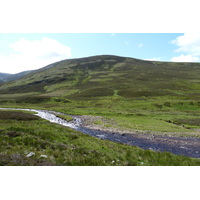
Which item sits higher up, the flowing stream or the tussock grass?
the tussock grass

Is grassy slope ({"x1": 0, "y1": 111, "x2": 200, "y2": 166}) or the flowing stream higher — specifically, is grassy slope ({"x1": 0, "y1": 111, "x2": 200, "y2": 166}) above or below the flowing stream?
above

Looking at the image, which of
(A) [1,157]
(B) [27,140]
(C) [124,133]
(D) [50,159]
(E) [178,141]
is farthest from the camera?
(C) [124,133]

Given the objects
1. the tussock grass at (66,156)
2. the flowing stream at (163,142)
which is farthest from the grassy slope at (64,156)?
the flowing stream at (163,142)

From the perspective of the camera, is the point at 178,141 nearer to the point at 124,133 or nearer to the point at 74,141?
the point at 124,133

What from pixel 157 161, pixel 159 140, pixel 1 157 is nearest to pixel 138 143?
pixel 159 140

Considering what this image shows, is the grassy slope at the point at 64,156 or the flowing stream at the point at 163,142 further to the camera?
the flowing stream at the point at 163,142

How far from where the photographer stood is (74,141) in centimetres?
1953

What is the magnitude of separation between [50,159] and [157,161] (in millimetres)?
8294

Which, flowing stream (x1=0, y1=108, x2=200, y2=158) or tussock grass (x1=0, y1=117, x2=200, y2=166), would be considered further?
flowing stream (x1=0, y1=108, x2=200, y2=158)

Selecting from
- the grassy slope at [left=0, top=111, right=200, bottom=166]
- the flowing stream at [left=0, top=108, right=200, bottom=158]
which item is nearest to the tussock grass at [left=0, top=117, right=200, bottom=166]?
the grassy slope at [left=0, top=111, right=200, bottom=166]

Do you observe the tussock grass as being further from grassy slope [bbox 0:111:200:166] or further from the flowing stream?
the flowing stream

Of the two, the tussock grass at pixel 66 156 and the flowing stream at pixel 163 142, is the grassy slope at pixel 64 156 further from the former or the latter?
the flowing stream at pixel 163 142

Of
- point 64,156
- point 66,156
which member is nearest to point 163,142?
point 66,156

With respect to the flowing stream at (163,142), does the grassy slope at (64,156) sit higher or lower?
higher
